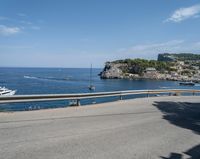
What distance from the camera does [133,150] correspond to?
6895mm

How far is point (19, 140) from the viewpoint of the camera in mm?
7012

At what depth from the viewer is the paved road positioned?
635cm

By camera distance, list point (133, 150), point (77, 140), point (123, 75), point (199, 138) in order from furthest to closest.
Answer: point (123, 75), point (199, 138), point (77, 140), point (133, 150)

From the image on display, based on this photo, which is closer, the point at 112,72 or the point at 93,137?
the point at 93,137

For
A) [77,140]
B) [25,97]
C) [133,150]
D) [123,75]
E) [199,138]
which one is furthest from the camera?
[123,75]

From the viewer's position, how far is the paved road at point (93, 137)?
20.8 feet

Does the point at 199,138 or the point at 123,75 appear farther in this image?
the point at 123,75

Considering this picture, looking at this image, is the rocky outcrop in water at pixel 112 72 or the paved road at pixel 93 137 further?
the rocky outcrop in water at pixel 112 72

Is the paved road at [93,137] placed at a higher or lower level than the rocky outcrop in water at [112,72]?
lower

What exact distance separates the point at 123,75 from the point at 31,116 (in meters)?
174

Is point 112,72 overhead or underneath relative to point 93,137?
overhead

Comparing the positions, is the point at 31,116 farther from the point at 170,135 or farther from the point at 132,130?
the point at 170,135

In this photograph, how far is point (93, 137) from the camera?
7848mm

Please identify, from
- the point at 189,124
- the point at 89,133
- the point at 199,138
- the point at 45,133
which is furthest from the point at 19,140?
the point at 189,124
